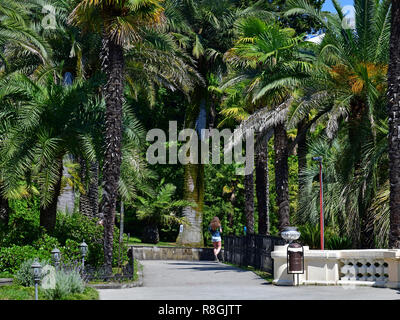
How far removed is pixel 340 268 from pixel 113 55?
29.5 ft

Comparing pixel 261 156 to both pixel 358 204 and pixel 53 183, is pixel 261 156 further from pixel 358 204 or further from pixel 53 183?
pixel 53 183

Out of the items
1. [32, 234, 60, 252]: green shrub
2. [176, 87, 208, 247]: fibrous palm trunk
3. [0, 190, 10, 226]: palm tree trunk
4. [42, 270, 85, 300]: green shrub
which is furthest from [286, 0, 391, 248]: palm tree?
[176, 87, 208, 247]: fibrous palm trunk

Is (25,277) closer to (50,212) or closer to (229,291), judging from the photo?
(229,291)

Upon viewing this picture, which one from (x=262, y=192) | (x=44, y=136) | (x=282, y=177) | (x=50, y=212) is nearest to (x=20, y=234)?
(x=50, y=212)

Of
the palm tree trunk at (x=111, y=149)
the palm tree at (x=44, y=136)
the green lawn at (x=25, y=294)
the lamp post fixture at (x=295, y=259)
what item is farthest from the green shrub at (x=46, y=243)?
the lamp post fixture at (x=295, y=259)

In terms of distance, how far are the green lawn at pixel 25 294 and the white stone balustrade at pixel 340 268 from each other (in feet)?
17.5

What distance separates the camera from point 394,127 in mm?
19219

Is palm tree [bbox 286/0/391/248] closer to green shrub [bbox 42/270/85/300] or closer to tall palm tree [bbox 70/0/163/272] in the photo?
tall palm tree [bbox 70/0/163/272]

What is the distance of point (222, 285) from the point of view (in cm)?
1891

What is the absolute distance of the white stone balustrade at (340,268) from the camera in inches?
708

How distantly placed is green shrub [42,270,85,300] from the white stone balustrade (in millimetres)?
5889

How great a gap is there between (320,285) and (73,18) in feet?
34.7

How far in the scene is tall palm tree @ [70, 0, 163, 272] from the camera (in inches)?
819

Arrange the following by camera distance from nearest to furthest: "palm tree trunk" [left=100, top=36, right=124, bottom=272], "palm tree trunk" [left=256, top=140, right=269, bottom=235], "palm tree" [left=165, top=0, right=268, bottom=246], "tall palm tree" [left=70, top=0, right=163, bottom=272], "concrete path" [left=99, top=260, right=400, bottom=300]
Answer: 1. "concrete path" [left=99, top=260, right=400, bottom=300]
2. "tall palm tree" [left=70, top=0, right=163, bottom=272]
3. "palm tree trunk" [left=100, top=36, right=124, bottom=272]
4. "palm tree trunk" [left=256, top=140, right=269, bottom=235]
5. "palm tree" [left=165, top=0, right=268, bottom=246]
